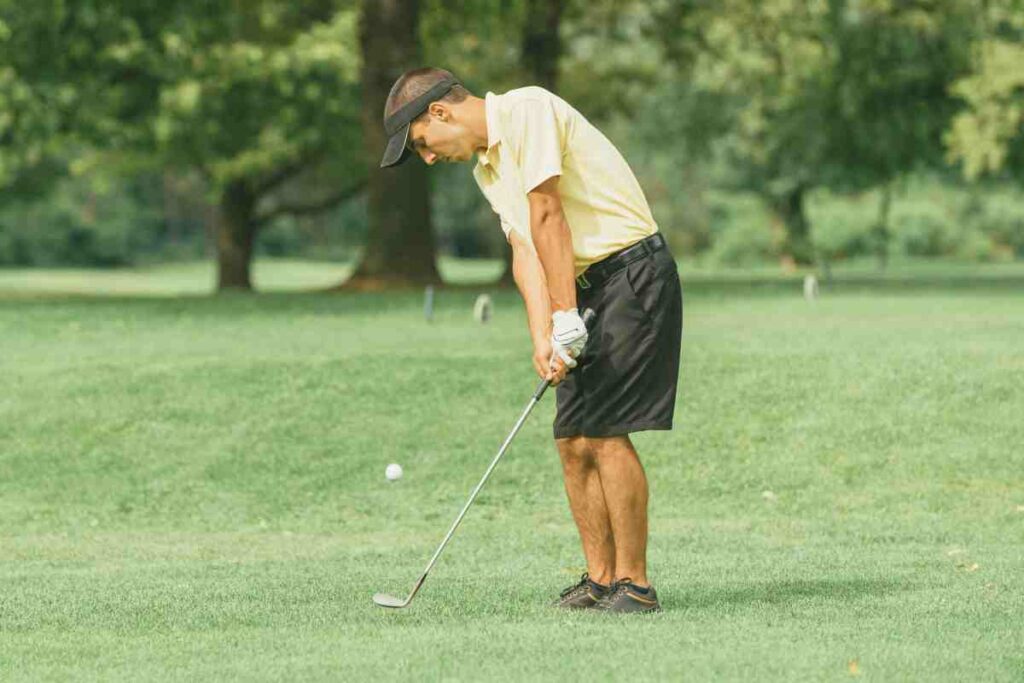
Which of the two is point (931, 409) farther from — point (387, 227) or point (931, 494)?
point (387, 227)

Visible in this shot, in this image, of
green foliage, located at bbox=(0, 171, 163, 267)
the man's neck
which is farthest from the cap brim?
green foliage, located at bbox=(0, 171, 163, 267)

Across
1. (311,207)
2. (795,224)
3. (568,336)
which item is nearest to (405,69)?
(311,207)

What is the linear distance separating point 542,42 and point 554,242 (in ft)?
93.8

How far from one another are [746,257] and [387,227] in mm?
47245

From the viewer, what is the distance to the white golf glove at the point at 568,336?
22.0 feet

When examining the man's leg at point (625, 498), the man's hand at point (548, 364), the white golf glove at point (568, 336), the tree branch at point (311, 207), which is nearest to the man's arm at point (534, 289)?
the man's hand at point (548, 364)

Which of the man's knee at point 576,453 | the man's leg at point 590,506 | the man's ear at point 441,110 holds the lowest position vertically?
the man's leg at point 590,506

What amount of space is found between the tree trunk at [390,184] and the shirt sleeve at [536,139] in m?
22.5

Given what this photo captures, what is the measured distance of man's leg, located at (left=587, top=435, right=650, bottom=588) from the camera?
23.1 ft

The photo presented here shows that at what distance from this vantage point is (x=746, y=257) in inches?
2977

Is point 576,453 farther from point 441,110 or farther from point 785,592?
point 441,110

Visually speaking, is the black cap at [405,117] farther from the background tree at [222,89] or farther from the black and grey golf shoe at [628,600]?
the background tree at [222,89]

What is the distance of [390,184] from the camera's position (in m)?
30.1

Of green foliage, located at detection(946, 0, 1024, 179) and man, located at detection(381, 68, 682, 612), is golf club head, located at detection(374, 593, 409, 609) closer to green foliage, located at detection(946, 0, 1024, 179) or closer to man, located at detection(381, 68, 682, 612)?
man, located at detection(381, 68, 682, 612)
